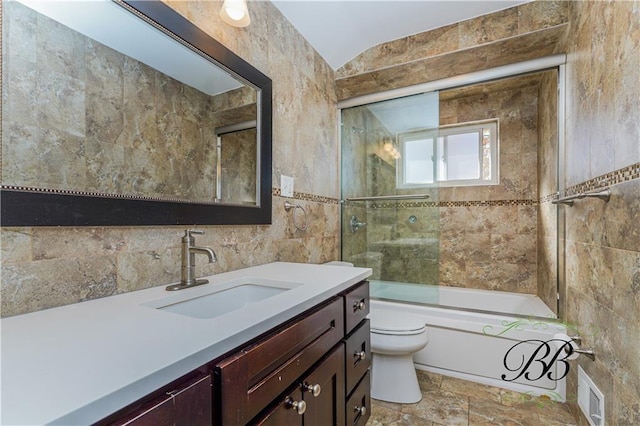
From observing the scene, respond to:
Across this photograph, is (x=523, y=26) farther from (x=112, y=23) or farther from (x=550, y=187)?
(x=112, y=23)

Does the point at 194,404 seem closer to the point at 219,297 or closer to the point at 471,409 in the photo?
the point at 219,297

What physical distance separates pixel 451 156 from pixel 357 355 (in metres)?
2.56

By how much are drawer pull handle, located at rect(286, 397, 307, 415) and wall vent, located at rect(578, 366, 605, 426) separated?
132 centimetres

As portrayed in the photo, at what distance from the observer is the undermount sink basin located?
3.24ft

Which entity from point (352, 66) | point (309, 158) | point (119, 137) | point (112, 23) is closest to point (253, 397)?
point (119, 137)

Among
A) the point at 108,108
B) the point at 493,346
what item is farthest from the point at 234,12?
the point at 493,346

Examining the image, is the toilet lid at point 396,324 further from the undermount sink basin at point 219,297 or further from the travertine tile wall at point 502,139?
the undermount sink basin at point 219,297

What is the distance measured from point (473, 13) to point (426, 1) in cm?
34

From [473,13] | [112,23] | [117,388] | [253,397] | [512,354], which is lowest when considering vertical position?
[512,354]

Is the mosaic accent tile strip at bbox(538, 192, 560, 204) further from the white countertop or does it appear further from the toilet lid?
the white countertop

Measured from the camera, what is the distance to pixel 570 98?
5.84ft

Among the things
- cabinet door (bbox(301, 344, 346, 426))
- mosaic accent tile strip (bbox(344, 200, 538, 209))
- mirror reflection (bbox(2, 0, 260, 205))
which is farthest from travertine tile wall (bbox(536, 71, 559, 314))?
mirror reflection (bbox(2, 0, 260, 205))

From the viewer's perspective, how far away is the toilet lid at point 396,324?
1766 millimetres

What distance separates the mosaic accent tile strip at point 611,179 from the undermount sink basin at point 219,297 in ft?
4.04
